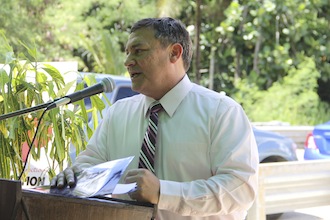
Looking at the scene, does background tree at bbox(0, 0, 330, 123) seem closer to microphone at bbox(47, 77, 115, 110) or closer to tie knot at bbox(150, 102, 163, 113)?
tie knot at bbox(150, 102, 163, 113)

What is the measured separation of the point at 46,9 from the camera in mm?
18766

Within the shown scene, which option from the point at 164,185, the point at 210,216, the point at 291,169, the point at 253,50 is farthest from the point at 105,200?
the point at 253,50

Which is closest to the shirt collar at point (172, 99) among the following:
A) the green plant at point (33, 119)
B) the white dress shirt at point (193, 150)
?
the white dress shirt at point (193, 150)

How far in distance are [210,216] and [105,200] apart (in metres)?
0.59

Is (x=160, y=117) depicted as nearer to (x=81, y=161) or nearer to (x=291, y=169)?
(x=81, y=161)

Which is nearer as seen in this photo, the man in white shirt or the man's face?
the man in white shirt

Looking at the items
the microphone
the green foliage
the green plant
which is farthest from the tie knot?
the green foliage

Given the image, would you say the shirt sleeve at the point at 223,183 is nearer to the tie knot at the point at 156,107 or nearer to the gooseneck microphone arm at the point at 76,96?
the tie knot at the point at 156,107

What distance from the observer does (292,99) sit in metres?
20.4

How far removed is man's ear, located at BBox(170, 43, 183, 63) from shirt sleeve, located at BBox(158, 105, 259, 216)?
0.36 metres

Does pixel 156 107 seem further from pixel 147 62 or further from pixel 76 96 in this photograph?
pixel 76 96

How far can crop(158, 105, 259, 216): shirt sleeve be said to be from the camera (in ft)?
8.13

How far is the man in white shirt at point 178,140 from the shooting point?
2.49 m

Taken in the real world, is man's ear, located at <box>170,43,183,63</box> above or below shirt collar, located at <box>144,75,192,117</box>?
above
